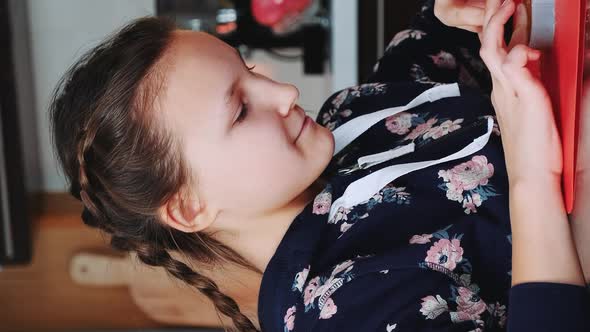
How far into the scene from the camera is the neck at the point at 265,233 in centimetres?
95

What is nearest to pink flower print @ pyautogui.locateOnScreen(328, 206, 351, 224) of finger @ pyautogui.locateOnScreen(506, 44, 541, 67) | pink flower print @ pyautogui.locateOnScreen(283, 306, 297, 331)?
pink flower print @ pyautogui.locateOnScreen(283, 306, 297, 331)

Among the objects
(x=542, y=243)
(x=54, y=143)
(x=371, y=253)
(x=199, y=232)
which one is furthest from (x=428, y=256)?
(x=54, y=143)

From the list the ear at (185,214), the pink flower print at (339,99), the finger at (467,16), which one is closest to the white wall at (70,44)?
the pink flower print at (339,99)

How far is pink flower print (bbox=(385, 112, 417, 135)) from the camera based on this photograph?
3.24 ft

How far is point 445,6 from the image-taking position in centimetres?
79

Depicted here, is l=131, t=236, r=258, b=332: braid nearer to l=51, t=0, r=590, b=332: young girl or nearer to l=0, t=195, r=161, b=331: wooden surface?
l=51, t=0, r=590, b=332: young girl

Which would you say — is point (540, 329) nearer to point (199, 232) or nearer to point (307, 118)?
point (307, 118)

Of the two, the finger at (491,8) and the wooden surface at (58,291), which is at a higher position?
the finger at (491,8)

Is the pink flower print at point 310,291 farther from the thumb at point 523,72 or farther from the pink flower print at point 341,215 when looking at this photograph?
the thumb at point 523,72

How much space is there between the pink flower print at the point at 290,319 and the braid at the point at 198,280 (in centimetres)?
17

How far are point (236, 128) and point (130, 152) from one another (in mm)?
163

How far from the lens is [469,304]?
75 cm

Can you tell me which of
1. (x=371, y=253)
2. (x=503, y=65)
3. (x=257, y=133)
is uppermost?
(x=503, y=65)

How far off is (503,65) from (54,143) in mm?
685
